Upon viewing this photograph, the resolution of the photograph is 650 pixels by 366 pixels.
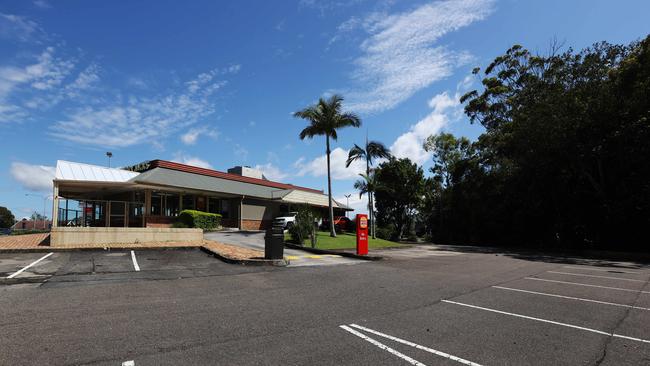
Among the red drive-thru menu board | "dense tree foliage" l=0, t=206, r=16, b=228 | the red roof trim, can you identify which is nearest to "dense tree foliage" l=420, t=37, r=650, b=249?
the red drive-thru menu board

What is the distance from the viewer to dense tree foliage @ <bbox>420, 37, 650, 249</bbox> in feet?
76.8

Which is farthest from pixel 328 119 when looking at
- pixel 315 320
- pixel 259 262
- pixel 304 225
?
pixel 315 320

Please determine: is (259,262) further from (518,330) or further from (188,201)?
(188,201)

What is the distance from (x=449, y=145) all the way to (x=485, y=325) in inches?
1586

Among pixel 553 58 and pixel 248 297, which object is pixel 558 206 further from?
pixel 248 297

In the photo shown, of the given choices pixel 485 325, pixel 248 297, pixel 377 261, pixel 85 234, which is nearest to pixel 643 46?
pixel 377 261

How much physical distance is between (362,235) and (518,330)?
1131cm

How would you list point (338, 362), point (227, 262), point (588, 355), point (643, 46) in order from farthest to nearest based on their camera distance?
point (643, 46) → point (227, 262) → point (588, 355) → point (338, 362)

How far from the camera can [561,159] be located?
2655 cm

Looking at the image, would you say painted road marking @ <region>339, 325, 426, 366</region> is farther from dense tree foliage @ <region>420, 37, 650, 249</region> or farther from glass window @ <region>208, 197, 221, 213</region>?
glass window @ <region>208, 197, 221, 213</region>

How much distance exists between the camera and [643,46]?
2242 centimetres

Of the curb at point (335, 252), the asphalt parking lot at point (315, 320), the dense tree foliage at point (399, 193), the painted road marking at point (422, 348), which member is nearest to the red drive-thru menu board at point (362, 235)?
the curb at point (335, 252)

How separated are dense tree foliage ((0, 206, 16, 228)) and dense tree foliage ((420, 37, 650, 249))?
363ft

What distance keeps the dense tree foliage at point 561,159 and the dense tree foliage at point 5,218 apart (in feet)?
363
